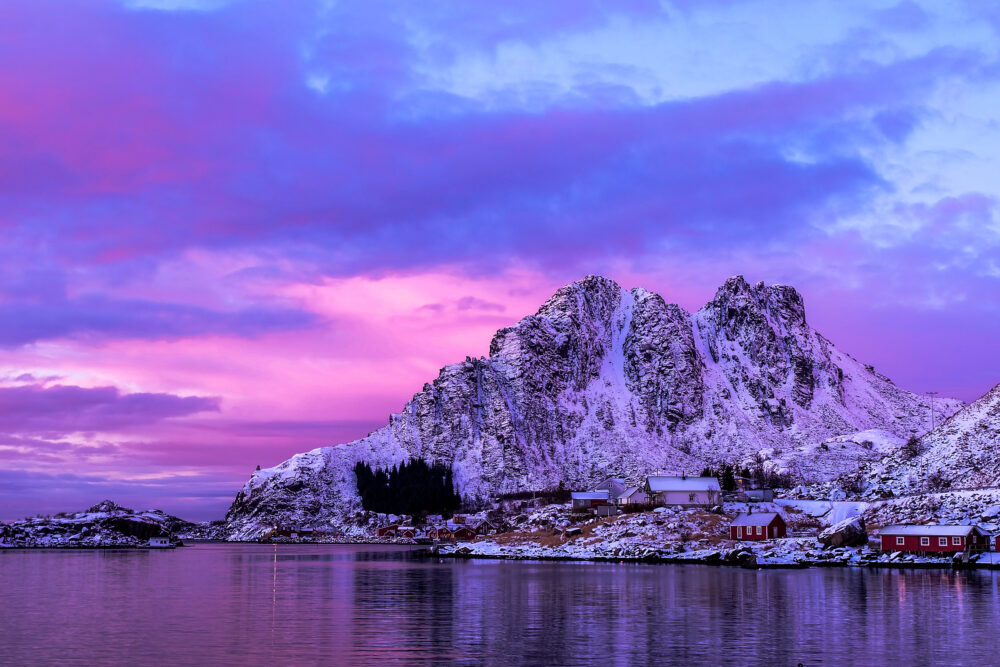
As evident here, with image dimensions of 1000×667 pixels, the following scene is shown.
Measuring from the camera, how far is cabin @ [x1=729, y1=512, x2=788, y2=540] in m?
140

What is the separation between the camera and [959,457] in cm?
15988

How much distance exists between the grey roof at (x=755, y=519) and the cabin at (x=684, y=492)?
28643mm

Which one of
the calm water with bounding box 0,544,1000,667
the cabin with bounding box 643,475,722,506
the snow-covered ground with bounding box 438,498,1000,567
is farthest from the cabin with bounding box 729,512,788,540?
the calm water with bounding box 0,544,1000,667

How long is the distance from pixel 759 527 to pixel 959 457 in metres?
42.4

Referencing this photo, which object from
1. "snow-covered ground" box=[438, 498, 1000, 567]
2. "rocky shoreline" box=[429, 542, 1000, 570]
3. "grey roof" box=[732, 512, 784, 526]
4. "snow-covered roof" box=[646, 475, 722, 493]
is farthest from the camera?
"snow-covered roof" box=[646, 475, 722, 493]

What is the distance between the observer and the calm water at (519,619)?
47.3m

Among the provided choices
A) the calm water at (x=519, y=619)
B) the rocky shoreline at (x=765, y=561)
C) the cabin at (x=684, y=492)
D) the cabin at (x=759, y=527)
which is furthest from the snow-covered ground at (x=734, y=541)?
the calm water at (x=519, y=619)

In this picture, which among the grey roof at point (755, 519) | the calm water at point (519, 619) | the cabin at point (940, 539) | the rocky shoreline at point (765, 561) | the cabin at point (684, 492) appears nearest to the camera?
the calm water at point (519, 619)

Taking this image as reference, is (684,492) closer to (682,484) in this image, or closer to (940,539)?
(682,484)

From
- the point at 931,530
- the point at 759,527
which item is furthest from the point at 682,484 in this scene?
the point at 931,530

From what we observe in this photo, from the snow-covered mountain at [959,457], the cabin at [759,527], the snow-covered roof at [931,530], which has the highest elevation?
the snow-covered mountain at [959,457]

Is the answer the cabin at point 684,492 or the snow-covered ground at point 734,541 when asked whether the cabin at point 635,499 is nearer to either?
the cabin at point 684,492

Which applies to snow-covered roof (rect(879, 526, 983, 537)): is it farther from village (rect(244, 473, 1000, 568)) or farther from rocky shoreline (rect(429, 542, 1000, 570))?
rocky shoreline (rect(429, 542, 1000, 570))

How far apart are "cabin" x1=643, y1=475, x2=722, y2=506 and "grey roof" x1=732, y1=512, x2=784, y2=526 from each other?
28643 millimetres
